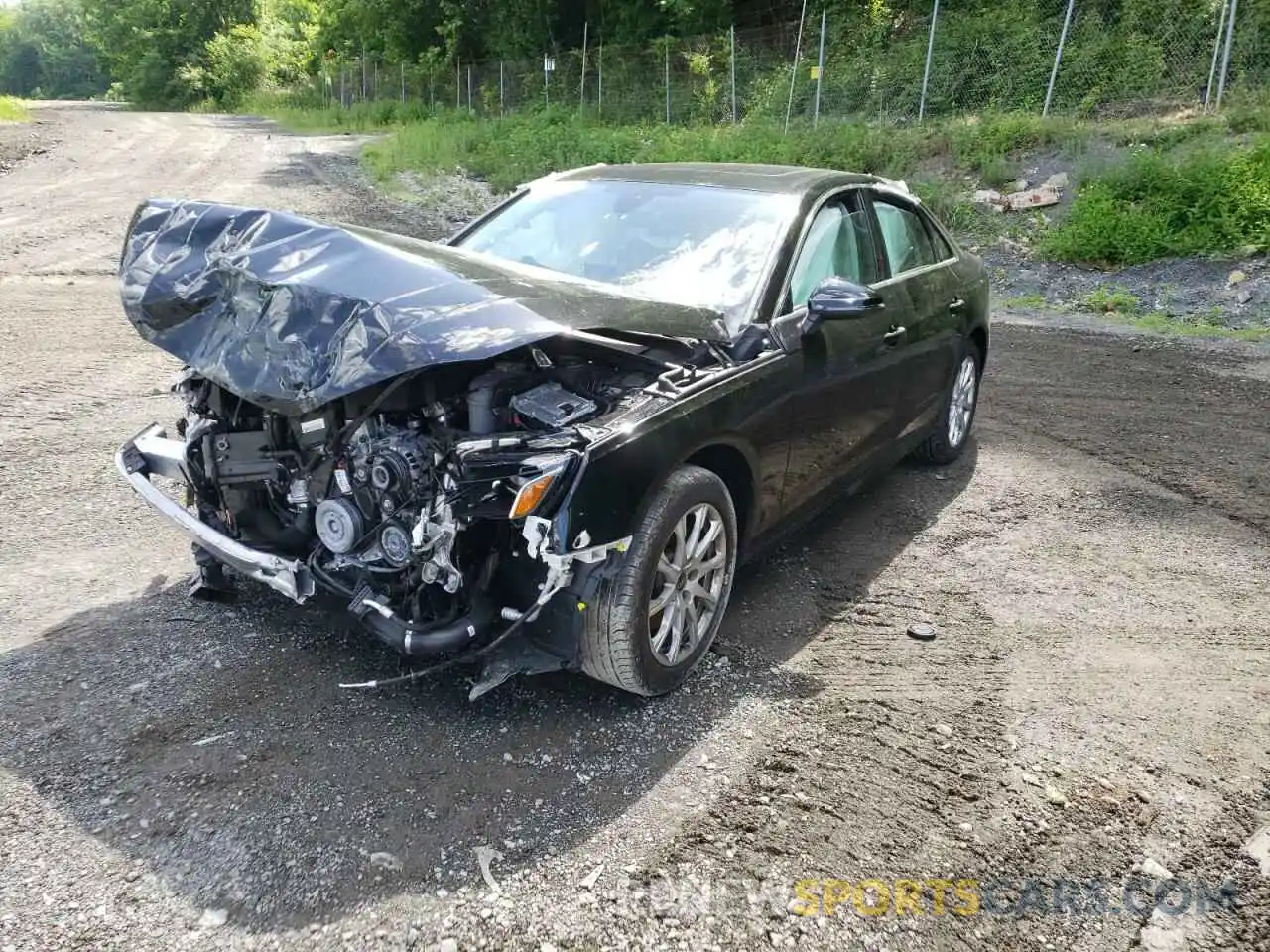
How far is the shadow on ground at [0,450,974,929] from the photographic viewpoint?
2719mm

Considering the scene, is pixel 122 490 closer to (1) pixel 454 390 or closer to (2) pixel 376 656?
(2) pixel 376 656

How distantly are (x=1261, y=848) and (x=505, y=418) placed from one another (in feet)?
8.59

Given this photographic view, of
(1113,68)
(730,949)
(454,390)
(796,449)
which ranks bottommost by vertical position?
(730,949)

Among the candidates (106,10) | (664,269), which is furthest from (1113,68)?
(106,10)

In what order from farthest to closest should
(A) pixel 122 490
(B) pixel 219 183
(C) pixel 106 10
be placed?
(C) pixel 106 10, (B) pixel 219 183, (A) pixel 122 490

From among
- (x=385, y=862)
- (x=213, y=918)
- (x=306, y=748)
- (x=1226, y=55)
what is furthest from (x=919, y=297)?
(x=1226, y=55)

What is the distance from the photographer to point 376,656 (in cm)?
367

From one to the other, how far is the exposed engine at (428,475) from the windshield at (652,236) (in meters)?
0.80

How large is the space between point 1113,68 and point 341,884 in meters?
17.1

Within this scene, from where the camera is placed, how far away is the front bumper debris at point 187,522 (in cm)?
319

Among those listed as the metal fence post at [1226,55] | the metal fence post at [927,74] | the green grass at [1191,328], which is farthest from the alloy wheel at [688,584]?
the metal fence post at [927,74]

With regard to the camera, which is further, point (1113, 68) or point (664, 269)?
point (1113, 68)

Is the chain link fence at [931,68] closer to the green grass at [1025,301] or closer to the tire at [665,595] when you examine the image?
the green grass at [1025,301]

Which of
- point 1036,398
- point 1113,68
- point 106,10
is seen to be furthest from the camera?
point 106,10
